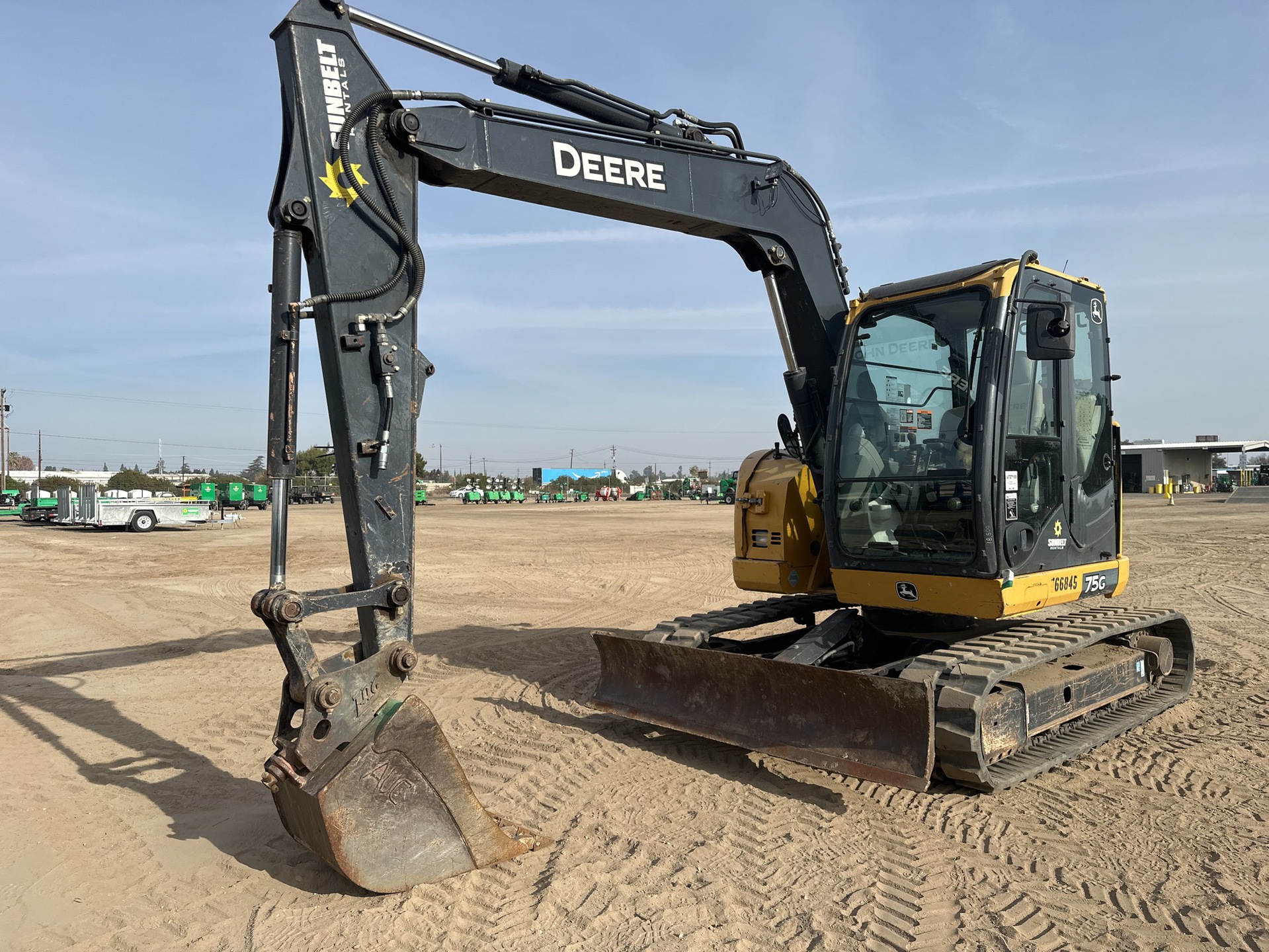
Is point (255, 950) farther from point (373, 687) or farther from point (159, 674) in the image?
point (159, 674)

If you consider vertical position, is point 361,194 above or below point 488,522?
above

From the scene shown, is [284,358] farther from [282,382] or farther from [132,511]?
[132,511]

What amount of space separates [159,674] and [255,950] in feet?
18.3

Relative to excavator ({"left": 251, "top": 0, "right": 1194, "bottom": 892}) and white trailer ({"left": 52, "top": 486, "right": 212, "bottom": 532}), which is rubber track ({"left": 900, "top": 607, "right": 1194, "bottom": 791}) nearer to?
excavator ({"left": 251, "top": 0, "right": 1194, "bottom": 892})

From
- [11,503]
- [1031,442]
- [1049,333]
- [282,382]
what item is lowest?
[11,503]

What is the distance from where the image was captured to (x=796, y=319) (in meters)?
6.30

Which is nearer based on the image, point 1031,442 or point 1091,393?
point 1031,442

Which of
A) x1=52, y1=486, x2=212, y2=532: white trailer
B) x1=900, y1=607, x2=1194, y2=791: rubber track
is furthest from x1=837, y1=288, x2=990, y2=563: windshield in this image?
x1=52, y1=486, x2=212, y2=532: white trailer

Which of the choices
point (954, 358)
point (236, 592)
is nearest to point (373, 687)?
point (954, 358)

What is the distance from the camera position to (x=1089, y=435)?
5.83 metres

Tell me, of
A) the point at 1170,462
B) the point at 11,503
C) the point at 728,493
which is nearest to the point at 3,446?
the point at 11,503

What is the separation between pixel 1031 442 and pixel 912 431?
0.70 m

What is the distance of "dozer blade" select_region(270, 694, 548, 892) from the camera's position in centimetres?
354

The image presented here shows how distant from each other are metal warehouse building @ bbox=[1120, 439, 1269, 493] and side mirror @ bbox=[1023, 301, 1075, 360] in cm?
6299
